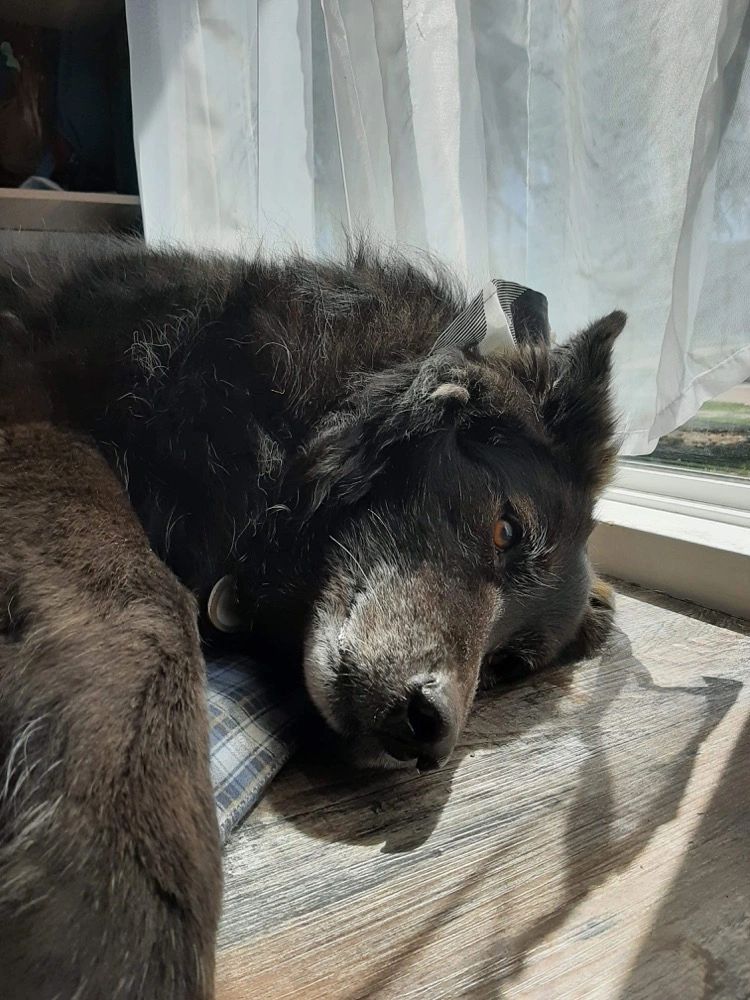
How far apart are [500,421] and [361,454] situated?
327 mm

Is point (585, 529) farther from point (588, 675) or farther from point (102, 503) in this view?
point (102, 503)

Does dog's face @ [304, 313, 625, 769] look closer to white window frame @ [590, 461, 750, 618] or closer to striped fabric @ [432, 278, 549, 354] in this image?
striped fabric @ [432, 278, 549, 354]

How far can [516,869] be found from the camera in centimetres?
116

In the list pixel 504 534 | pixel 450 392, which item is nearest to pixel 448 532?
pixel 504 534

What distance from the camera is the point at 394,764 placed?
1.36m

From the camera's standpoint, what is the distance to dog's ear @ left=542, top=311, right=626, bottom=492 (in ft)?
5.59

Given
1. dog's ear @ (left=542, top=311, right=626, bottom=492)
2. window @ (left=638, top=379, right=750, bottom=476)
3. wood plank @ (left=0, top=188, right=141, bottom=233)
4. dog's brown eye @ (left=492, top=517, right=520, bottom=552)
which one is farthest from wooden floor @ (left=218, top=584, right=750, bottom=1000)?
wood plank @ (left=0, top=188, right=141, bottom=233)

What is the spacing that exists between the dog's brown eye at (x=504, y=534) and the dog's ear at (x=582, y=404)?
0.26 metres

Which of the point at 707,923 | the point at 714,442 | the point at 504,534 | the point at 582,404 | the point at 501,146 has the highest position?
the point at 501,146

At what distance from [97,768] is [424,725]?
57cm

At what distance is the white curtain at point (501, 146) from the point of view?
1.61 metres

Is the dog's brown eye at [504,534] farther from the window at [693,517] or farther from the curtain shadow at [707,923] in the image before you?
the window at [693,517]

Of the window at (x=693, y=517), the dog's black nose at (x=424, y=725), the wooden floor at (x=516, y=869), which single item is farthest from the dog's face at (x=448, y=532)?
the window at (x=693, y=517)

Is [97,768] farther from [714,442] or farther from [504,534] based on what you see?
[714,442]
